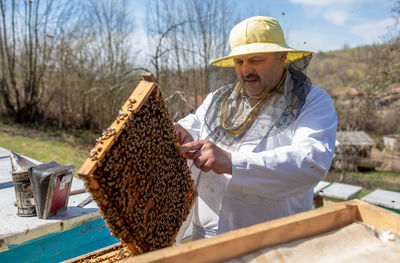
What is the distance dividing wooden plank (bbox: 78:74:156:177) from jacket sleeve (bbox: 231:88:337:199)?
1.90ft

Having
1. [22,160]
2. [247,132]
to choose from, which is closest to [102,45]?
[22,160]

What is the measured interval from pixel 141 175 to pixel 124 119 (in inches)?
11.3

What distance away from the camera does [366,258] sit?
3.18 ft

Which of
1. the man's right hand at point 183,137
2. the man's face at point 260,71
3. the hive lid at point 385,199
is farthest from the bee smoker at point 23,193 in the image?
the hive lid at point 385,199

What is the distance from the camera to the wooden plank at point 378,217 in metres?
1.10

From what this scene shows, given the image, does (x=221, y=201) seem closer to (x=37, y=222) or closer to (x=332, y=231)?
(x=332, y=231)

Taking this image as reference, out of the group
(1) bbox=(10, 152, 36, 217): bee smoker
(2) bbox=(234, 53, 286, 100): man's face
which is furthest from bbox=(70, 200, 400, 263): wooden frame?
(1) bbox=(10, 152, 36, 217): bee smoker

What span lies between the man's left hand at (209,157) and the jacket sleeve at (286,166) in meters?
0.04

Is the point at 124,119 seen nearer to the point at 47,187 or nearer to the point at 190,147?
the point at 190,147

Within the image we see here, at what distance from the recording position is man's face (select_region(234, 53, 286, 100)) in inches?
76.4

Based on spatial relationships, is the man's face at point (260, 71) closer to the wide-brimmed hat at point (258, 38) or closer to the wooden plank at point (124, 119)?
the wide-brimmed hat at point (258, 38)

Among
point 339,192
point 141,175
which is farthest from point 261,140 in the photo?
point 339,192

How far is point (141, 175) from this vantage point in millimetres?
1447

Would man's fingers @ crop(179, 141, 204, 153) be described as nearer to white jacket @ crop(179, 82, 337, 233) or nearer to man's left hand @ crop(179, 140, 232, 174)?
man's left hand @ crop(179, 140, 232, 174)
